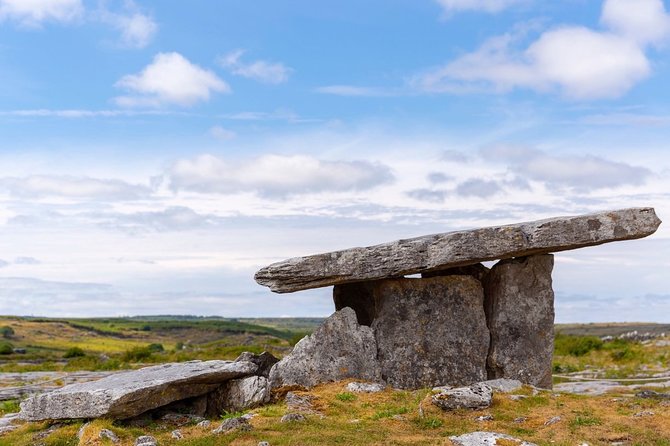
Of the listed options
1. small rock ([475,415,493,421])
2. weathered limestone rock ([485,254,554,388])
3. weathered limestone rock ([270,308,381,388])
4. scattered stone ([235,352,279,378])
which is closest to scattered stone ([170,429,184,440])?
weathered limestone rock ([270,308,381,388])

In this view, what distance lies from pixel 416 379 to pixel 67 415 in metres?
9.47

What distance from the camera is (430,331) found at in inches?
816

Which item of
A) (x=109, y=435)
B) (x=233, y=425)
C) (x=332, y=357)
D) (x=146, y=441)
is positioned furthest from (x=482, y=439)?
(x=109, y=435)

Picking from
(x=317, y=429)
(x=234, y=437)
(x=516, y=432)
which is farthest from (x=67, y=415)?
(x=516, y=432)

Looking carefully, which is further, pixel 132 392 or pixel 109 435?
pixel 132 392

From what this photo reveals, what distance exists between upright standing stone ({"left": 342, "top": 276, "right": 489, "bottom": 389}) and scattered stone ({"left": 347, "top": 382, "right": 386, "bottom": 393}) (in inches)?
54.2

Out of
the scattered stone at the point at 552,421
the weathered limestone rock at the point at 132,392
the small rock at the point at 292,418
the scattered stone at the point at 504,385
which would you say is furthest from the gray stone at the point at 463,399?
the weathered limestone rock at the point at 132,392

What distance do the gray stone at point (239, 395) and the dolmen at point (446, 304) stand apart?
0.92 m

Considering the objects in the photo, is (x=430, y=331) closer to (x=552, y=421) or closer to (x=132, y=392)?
(x=552, y=421)

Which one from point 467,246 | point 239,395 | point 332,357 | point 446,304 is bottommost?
point 239,395

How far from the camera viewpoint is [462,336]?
20.8m

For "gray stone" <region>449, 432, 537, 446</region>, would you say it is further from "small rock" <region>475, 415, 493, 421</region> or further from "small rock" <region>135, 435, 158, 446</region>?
"small rock" <region>135, 435, 158, 446</region>

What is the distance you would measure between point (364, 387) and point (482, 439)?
5231 millimetres

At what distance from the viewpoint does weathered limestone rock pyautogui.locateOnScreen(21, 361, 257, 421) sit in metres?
16.9
